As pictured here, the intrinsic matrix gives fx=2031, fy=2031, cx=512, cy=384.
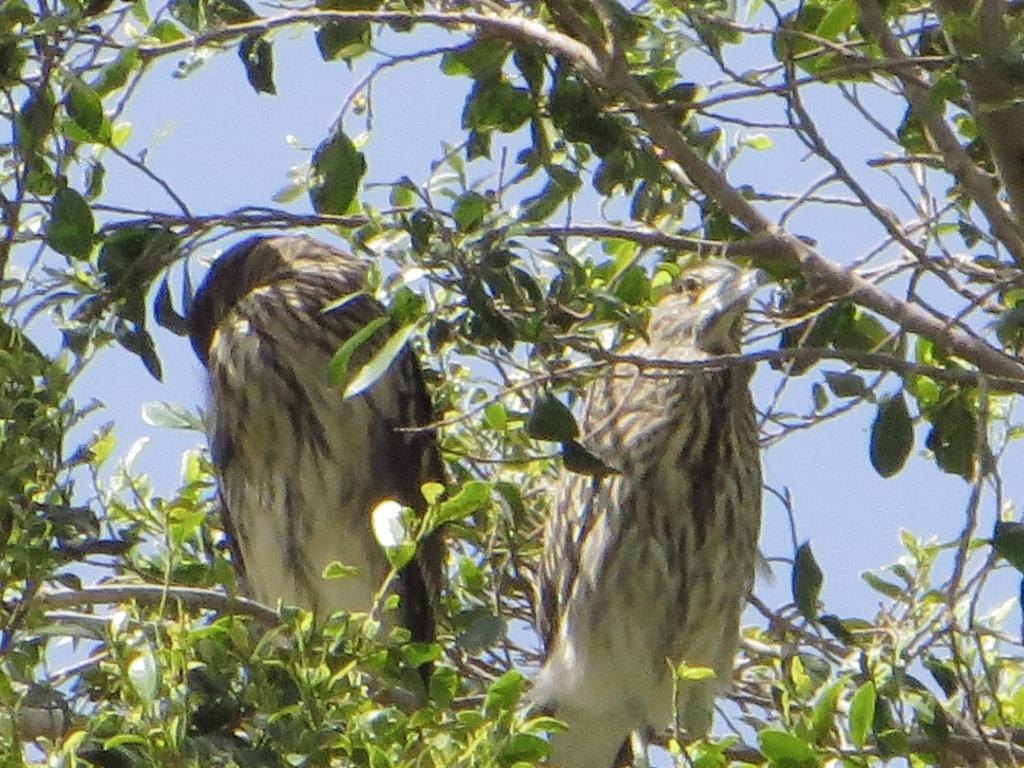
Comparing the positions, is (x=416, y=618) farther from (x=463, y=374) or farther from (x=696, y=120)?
(x=696, y=120)

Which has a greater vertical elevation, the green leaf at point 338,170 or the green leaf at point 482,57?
the green leaf at point 482,57

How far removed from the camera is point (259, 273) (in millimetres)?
4148

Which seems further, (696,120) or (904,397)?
(696,120)

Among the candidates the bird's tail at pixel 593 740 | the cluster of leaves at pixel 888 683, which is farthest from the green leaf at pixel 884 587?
the bird's tail at pixel 593 740

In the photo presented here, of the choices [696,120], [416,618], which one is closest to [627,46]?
[696,120]

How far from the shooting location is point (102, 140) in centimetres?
261

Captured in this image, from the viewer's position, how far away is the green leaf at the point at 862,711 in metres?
2.14

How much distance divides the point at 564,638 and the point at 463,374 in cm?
55

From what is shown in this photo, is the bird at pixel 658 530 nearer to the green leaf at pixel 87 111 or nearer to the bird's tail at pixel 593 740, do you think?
the bird's tail at pixel 593 740

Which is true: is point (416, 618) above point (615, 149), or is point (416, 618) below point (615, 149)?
below

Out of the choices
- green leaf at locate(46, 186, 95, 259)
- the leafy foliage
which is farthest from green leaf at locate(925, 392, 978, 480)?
green leaf at locate(46, 186, 95, 259)

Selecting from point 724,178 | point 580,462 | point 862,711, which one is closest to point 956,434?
point 724,178

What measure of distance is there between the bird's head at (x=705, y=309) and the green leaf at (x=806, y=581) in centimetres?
98

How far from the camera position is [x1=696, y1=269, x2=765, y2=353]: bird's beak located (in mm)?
3707
